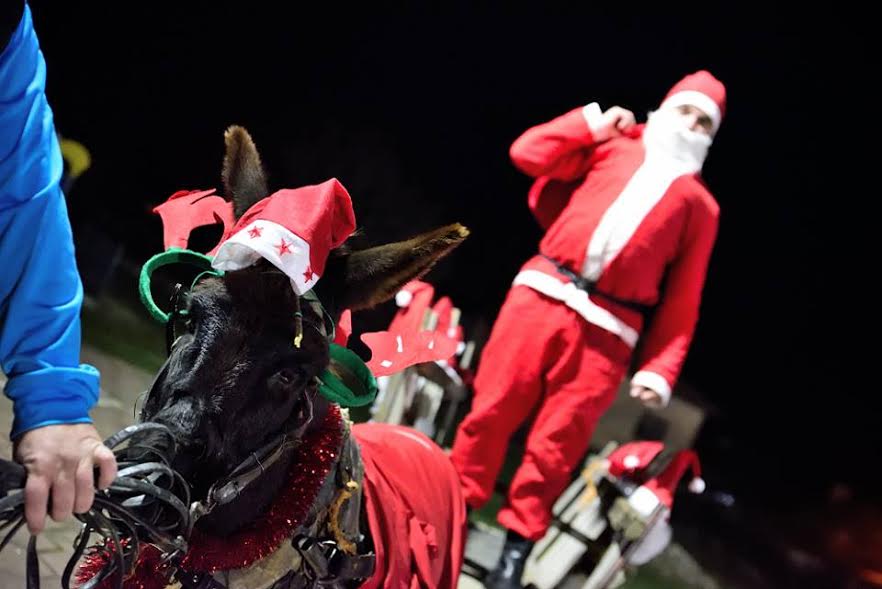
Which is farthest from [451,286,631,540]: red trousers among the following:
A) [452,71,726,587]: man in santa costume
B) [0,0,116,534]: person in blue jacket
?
[0,0,116,534]: person in blue jacket

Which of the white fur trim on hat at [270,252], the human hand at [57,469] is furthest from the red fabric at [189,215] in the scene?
the human hand at [57,469]

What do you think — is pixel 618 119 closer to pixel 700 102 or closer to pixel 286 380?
pixel 700 102

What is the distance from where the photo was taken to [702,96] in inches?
82.4

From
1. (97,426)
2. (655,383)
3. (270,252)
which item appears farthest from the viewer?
(655,383)

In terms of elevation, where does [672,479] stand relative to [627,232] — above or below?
below

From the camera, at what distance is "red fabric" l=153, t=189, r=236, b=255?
43.9 inches

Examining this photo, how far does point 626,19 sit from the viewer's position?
291 cm

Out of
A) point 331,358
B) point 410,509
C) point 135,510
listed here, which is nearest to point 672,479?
point 410,509

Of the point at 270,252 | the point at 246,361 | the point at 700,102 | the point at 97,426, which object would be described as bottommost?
the point at 97,426

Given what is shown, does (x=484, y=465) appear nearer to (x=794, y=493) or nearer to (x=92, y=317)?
(x=92, y=317)

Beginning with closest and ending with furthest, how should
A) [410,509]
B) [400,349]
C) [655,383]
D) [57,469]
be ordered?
[57,469] → [400,349] → [410,509] → [655,383]

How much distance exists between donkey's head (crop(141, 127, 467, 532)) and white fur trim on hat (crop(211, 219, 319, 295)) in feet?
0.07

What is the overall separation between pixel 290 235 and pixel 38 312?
1.06 ft

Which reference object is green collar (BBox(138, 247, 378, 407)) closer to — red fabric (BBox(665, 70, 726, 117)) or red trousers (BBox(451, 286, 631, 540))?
red trousers (BBox(451, 286, 631, 540))
